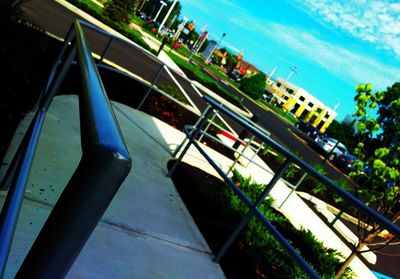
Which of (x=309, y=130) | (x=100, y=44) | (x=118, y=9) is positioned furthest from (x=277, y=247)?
(x=309, y=130)

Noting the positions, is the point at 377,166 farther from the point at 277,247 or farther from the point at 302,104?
the point at 302,104

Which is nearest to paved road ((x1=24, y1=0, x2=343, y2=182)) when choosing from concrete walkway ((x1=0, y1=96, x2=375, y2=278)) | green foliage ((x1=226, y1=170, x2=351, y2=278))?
green foliage ((x1=226, y1=170, x2=351, y2=278))

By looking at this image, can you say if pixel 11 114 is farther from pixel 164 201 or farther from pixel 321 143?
pixel 321 143

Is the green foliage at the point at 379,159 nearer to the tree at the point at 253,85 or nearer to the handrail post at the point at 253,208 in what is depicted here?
the handrail post at the point at 253,208

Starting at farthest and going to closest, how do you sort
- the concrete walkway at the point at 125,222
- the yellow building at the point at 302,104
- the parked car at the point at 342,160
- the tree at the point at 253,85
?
the yellow building at the point at 302,104 < the tree at the point at 253,85 < the parked car at the point at 342,160 < the concrete walkway at the point at 125,222

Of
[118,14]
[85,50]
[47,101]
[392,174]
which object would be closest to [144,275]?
[47,101]

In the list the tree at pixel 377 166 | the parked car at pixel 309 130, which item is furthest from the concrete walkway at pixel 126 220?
the parked car at pixel 309 130

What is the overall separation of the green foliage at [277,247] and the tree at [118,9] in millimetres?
27516

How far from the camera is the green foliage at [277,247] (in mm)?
4297

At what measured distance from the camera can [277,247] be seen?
476cm

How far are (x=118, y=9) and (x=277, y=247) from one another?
3015cm

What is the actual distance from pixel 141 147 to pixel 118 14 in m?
28.5

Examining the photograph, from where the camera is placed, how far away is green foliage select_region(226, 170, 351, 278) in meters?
4.30

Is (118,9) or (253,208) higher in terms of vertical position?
(118,9)
